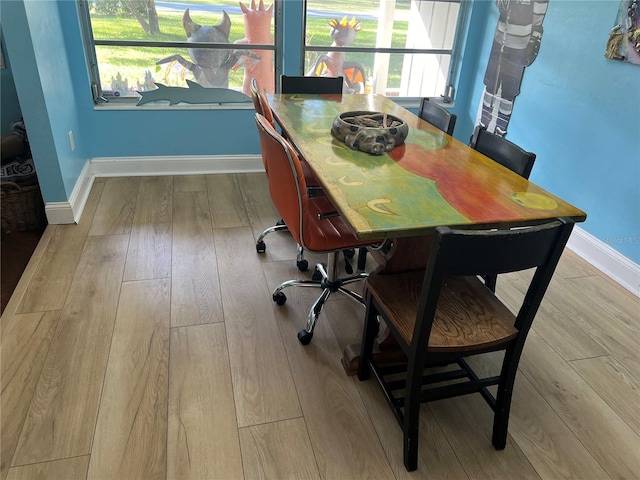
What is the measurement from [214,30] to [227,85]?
Result: 374 mm

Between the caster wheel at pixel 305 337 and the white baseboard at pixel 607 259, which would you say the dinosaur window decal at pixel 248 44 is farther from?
the caster wheel at pixel 305 337

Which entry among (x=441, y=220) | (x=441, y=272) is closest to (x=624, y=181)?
(x=441, y=220)

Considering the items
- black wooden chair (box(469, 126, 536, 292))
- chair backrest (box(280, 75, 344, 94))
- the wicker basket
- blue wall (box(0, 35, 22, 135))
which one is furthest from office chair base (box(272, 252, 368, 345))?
blue wall (box(0, 35, 22, 135))

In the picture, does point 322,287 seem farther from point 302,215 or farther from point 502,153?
point 502,153

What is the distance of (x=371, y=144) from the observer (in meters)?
1.84

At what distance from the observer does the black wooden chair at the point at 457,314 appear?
1.15 metres

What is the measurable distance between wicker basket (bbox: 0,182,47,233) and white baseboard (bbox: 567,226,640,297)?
3.18 metres

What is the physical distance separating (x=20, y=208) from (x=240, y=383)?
1.86m

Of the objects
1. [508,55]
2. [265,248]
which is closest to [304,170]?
[265,248]

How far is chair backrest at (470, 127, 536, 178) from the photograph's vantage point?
175 cm

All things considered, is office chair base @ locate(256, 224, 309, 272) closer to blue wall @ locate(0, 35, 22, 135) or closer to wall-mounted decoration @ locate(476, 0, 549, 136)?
blue wall @ locate(0, 35, 22, 135)

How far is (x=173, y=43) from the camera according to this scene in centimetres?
321

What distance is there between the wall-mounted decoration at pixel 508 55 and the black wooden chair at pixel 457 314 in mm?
2126

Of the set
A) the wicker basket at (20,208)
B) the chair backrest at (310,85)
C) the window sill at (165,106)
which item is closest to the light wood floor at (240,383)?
the wicker basket at (20,208)
